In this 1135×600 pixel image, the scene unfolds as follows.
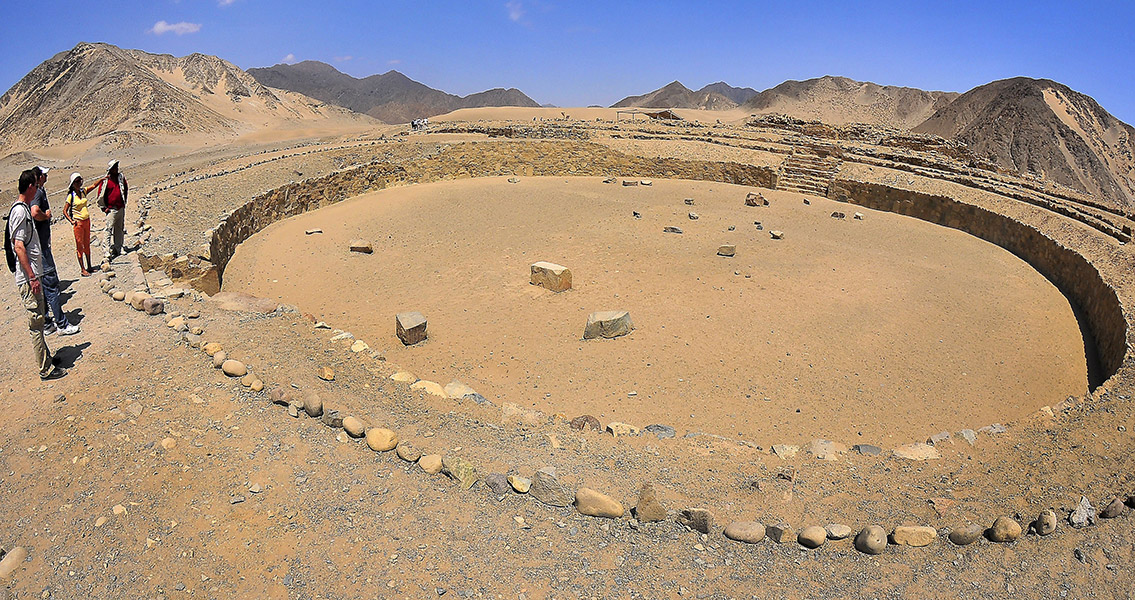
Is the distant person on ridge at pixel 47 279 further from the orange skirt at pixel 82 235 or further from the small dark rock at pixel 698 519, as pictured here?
the small dark rock at pixel 698 519

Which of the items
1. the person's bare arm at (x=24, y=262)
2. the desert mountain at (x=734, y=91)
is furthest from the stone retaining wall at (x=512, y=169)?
the desert mountain at (x=734, y=91)

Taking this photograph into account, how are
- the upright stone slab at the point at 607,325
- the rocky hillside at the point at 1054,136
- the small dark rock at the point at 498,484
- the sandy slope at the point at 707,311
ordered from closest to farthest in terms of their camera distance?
the small dark rock at the point at 498,484 < the sandy slope at the point at 707,311 < the upright stone slab at the point at 607,325 < the rocky hillside at the point at 1054,136

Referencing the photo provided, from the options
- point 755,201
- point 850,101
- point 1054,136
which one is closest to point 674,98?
point 850,101

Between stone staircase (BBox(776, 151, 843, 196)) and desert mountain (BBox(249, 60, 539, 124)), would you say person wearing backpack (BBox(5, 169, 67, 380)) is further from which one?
desert mountain (BBox(249, 60, 539, 124))

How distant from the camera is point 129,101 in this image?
3378 cm

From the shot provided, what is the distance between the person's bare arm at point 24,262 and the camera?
5.04 metres

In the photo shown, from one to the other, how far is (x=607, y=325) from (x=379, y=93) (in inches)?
3025

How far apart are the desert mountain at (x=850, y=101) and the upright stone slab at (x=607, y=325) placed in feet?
157

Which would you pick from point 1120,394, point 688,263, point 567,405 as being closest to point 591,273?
point 688,263

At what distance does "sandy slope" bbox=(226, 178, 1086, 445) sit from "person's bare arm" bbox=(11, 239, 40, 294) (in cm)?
327

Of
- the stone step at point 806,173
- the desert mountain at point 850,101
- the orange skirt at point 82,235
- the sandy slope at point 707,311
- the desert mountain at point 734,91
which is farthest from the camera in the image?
the desert mountain at point 734,91

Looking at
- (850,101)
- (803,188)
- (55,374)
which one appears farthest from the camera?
(850,101)

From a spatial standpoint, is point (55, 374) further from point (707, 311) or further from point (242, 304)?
point (707, 311)

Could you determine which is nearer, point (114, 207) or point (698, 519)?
point (698, 519)
